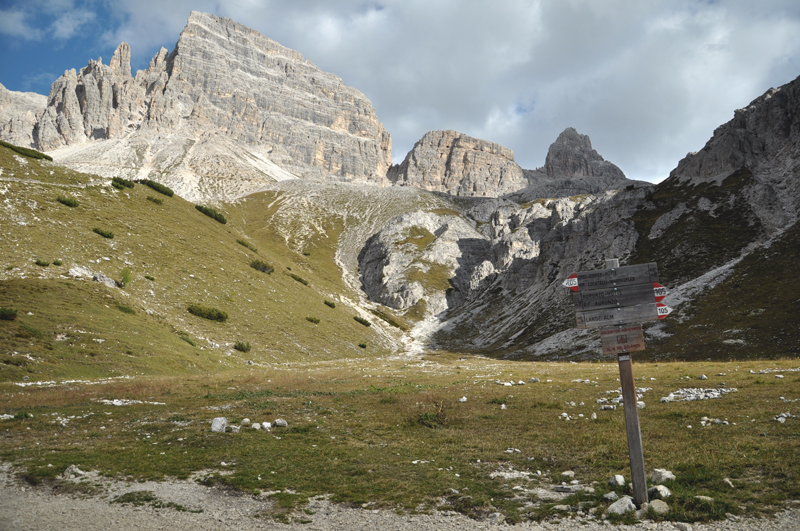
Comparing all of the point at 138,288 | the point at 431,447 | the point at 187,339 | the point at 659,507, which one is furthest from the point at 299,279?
the point at 659,507

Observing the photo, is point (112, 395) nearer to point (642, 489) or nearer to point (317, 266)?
point (642, 489)

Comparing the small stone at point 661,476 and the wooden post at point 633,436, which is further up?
the wooden post at point 633,436

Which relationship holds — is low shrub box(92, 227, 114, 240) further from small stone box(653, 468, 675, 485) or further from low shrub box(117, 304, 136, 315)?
small stone box(653, 468, 675, 485)

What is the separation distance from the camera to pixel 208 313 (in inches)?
2095

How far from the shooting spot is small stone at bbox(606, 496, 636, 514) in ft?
27.4

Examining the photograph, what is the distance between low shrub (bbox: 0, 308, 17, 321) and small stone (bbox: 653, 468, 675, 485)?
44.1 m

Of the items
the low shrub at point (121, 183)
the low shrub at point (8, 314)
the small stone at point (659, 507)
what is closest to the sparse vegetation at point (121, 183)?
the low shrub at point (121, 183)

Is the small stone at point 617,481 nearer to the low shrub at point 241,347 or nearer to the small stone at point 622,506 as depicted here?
the small stone at point 622,506

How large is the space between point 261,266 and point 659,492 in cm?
7805

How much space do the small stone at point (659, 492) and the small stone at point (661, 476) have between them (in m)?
0.71

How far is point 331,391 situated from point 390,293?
12916 centimetres

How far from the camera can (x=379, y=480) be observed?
1117cm

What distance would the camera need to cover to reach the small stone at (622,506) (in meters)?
8.34

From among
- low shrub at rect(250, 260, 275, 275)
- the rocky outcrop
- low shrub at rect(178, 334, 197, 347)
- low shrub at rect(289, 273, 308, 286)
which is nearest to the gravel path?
low shrub at rect(178, 334, 197, 347)
